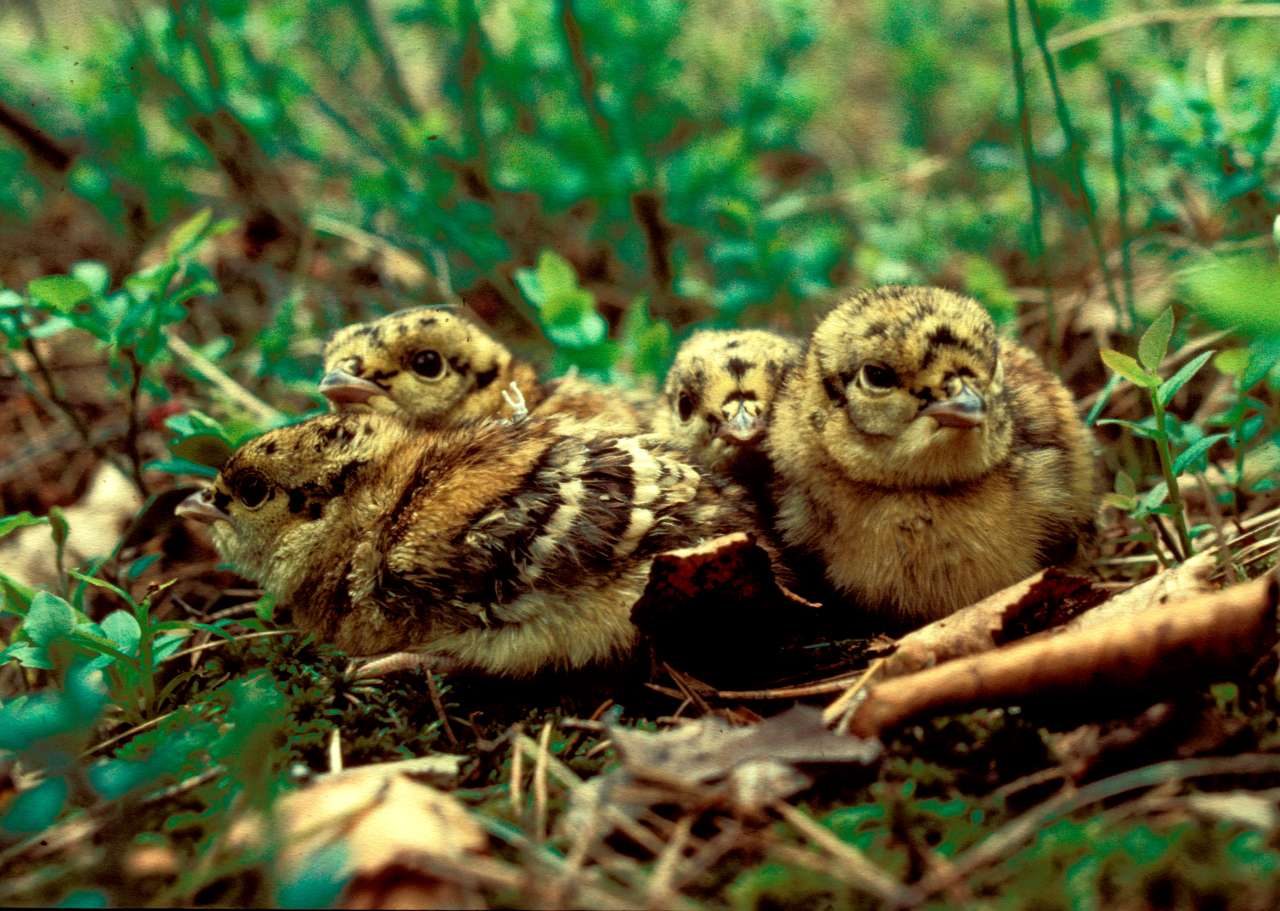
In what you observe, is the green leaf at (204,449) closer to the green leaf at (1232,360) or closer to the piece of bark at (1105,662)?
the piece of bark at (1105,662)

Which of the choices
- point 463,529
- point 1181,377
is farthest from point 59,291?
point 1181,377

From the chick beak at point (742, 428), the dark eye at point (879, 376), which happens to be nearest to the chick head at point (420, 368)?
the chick beak at point (742, 428)

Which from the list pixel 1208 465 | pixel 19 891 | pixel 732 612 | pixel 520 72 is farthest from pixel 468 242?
pixel 19 891

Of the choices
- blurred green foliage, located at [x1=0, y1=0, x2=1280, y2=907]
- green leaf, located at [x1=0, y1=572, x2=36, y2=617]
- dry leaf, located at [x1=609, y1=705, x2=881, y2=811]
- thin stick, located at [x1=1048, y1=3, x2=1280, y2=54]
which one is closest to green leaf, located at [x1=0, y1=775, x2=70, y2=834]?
blurred green foliage, located at [x1=0, y1=0, x2=1280, y2=907]

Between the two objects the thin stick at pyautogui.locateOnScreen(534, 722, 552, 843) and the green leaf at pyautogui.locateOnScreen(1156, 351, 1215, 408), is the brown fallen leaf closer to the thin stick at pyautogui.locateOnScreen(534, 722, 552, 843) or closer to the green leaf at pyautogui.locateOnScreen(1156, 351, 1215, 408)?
the thin stick at pyautogui.locateOnScreen(534, 722, 552, 843)

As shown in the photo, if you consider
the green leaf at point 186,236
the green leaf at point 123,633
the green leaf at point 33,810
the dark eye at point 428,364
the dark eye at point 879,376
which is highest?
the green leaf at point 186,236

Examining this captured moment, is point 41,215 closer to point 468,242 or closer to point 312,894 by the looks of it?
point 468,242

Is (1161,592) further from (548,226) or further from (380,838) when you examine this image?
(548,226)
